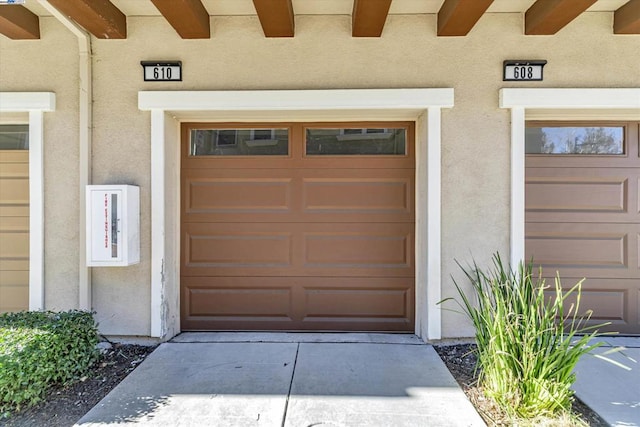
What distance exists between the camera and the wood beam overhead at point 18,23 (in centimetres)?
340

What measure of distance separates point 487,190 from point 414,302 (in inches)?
52.7

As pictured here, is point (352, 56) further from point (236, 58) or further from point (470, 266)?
point (470, 266)

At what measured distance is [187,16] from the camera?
11.0ft

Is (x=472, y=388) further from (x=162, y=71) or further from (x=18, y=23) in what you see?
(x=18, y=23)

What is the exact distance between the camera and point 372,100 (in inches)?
145

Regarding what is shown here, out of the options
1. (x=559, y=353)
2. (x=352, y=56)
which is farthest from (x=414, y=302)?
(x=352, y=56)

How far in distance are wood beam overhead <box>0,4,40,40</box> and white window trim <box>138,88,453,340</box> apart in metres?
1.19

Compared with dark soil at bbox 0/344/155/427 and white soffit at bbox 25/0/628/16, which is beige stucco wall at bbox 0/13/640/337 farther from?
dark soil at bbox 0/344/155/427

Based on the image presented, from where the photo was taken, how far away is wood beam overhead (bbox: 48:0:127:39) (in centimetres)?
317

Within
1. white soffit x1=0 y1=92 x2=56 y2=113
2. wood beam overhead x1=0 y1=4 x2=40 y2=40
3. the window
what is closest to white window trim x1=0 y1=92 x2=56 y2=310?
white soffit x1=0 y1=92 x2=56 y2=113

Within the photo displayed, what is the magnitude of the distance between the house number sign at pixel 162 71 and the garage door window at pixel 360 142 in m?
1.42

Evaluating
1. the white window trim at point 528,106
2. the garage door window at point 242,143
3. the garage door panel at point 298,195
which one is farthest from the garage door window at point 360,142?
the white window trim at point 528,106

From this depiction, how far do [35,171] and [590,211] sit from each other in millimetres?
5525

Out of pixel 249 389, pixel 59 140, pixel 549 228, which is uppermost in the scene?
pixel 59 140
